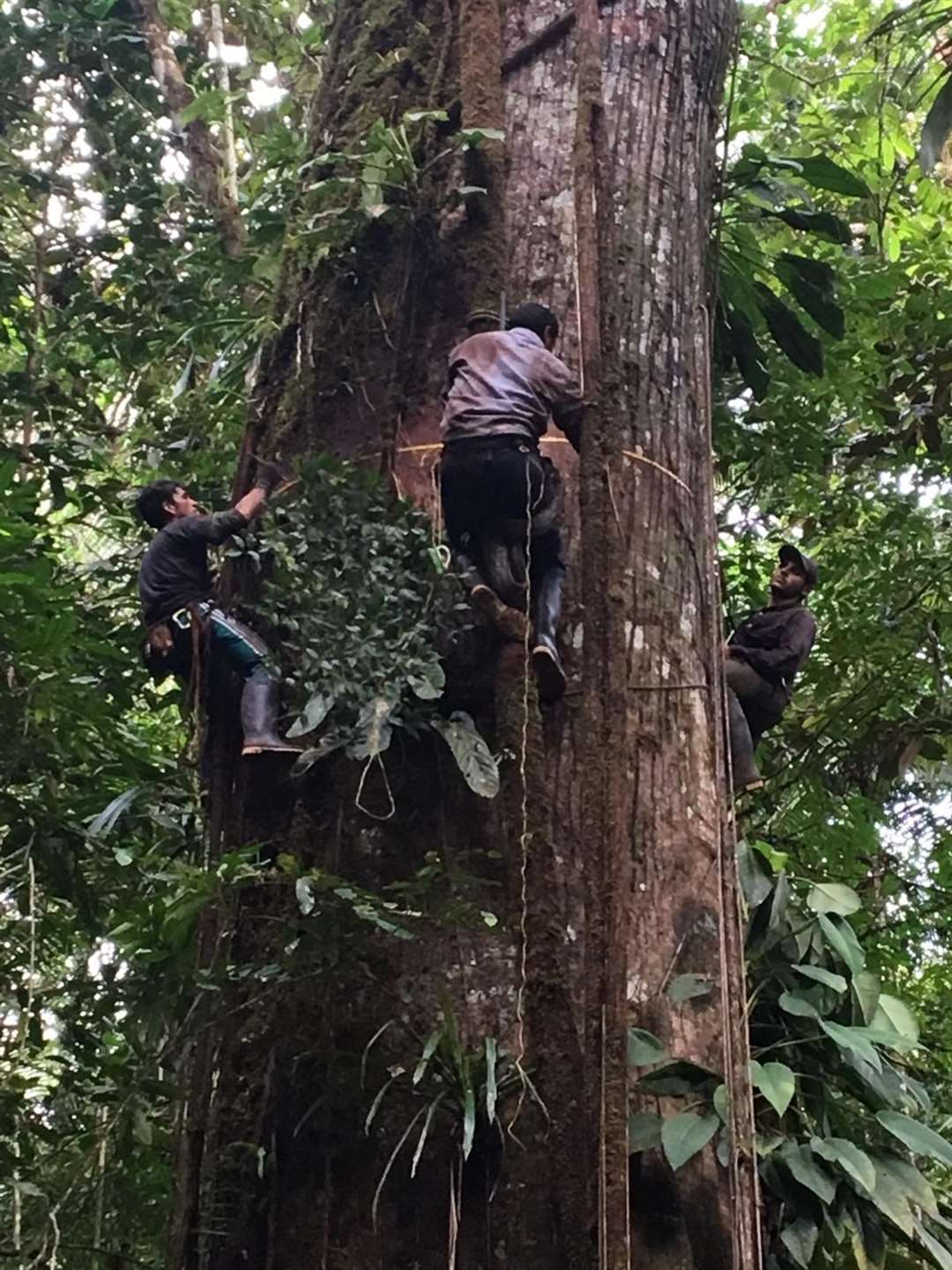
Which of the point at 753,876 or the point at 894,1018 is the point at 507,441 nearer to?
the point at 753,876

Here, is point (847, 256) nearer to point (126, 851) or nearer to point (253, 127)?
point (253, 127)

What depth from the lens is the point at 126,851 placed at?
12.0ft

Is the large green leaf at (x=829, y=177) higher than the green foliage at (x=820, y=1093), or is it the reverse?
the large green leaf at (x=829, y=177)

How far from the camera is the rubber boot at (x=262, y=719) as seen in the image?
287cm

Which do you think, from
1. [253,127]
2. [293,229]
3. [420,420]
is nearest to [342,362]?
[420,420]

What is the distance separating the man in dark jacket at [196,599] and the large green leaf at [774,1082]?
1088 millimetres

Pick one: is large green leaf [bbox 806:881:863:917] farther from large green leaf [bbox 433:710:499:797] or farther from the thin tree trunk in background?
the thin tree trunk in background

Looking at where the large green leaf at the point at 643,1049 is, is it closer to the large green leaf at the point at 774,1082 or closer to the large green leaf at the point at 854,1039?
the large green leaf at the point at 774,1082

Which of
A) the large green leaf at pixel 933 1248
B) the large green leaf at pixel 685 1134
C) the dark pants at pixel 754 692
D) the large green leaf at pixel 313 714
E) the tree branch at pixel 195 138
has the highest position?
the tree branch at pixel 195 138

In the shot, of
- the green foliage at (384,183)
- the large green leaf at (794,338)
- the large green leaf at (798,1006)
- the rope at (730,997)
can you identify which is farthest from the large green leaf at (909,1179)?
the large green leaf at (794,338)

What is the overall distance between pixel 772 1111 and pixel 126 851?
68.2 inches

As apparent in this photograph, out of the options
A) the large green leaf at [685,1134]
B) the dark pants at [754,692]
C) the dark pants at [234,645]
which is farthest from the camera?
the dark pants at [754,692]

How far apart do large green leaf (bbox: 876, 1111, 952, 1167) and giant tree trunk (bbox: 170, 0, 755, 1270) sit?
520 mm

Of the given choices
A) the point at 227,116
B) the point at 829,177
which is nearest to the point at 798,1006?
the point at 829,177
